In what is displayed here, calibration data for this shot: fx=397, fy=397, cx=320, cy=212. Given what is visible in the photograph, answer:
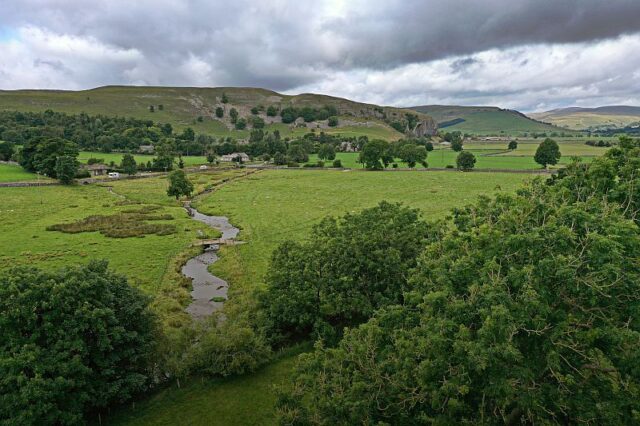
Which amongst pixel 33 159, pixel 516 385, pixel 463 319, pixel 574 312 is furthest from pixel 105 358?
pixel 33 159

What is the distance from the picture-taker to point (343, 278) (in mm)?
28062

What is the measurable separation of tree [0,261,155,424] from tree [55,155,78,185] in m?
103

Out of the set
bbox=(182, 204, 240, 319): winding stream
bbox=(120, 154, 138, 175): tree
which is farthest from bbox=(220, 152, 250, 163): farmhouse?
bbox=(182, 204, 240, 319): winding stream

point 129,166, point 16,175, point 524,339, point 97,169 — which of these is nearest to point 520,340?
point 524,339

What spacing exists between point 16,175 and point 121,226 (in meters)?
80.7

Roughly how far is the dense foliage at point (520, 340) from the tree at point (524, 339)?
0.16ft

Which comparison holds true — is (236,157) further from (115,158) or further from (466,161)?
(466,161)

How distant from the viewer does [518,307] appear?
13.2 meters

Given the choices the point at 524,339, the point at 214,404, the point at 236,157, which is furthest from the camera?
the point at 236,157

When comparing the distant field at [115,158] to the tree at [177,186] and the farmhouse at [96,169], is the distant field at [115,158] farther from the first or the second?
the tree at [177,186]

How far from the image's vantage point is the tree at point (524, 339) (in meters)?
12.8

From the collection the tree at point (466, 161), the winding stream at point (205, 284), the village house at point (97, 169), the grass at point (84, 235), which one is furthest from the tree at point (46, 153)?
the tree at point (466, 161)

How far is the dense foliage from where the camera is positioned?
12.8m

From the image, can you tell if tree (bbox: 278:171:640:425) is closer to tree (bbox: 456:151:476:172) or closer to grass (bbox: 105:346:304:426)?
grass (bbox: 105:346:304:426)
